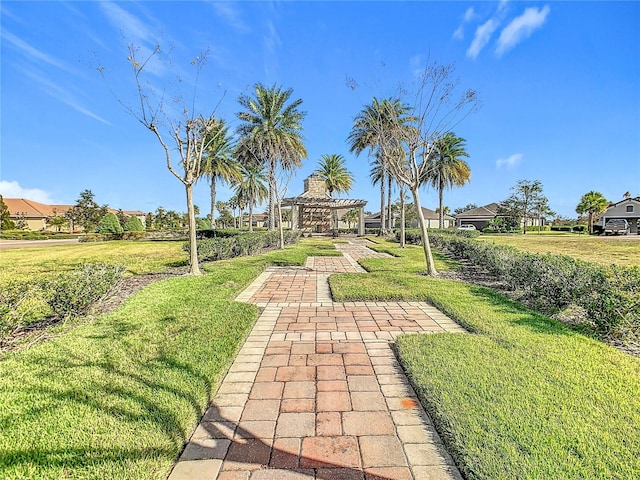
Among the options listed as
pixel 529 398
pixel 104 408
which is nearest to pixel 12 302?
pixel 104 408

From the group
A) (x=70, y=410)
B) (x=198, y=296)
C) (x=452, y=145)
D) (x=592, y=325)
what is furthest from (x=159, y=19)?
(x=452, y=145)

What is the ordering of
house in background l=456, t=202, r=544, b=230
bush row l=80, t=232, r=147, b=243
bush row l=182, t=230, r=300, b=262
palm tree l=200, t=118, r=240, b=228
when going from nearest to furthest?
bush row l=182, t=230, r=300, b=262
palm tree l=200, t=118, r=240, b=228
bush row l=80, t=232, r=147, b=243
house in background l=456, t=202, r=544, b=230

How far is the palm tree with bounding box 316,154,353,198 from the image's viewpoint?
130 ft

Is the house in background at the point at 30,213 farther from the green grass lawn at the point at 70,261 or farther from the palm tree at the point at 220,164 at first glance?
the green grass lawn at the point at 70,261

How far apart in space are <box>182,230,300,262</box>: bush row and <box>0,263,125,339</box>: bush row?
491cm

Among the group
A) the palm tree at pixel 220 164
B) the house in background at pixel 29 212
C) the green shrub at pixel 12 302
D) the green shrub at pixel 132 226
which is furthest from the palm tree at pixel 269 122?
the house in background at pixel 29 212

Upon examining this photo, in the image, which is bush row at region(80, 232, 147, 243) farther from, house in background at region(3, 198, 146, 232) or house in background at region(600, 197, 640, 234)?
house in background at region(600, 197, 640, 234)

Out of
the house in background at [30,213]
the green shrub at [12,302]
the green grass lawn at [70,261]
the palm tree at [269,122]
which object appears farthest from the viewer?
the house in background at [30,213]

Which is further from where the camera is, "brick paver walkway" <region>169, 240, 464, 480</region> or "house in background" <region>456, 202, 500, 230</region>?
"house in background" <region>456, 202, 500, 230</region>

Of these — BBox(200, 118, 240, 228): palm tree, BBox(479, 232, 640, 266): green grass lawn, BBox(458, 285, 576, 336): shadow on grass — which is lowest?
BBox(479, 232, 640, 266): green grass lawn

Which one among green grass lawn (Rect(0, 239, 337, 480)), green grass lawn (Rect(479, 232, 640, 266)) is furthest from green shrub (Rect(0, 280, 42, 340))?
green grass lawn (Rect(479, 232, 640, 266))

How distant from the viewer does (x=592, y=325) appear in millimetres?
4008

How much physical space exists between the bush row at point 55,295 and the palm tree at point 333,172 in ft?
117

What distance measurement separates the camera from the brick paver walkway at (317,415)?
5.92 ft
